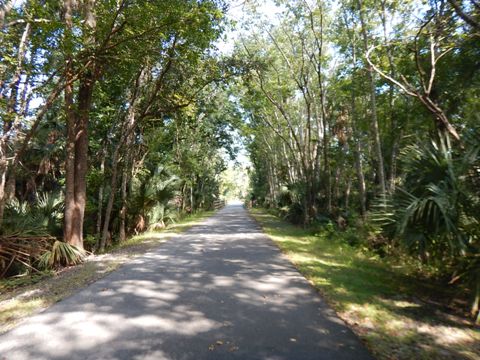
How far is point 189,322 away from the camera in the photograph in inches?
167

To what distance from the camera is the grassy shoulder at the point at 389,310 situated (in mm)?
3627

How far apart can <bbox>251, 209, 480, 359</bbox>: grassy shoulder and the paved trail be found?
11.1 inches

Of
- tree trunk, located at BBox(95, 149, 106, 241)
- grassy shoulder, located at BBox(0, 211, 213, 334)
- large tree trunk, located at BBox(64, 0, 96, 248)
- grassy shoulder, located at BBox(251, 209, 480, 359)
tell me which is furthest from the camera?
tree trunk, located at BBox(95, 149, 106, 241)

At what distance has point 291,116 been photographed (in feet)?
70.8

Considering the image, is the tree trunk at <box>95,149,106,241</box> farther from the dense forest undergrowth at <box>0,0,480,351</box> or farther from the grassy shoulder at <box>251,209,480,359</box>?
the grassy shoulder at <box>251,209,480,359</box>

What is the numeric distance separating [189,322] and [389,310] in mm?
2848

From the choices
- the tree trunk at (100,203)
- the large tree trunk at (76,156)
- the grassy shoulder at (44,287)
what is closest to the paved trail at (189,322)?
the grassy shoulder at (44,287)

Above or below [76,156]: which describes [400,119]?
above

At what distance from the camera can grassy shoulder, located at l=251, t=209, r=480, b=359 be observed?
11.9 feet

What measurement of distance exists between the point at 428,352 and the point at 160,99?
11.7m

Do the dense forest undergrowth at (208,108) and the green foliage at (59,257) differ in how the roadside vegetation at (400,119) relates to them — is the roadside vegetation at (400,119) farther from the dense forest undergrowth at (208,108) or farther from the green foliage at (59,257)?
the green foliage at (59,257)

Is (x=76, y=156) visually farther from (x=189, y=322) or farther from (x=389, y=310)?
(x=389, y=310)

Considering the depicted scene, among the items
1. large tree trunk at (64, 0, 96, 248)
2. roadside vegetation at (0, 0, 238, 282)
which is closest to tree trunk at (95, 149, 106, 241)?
roadside vegetation at (0, 0, 238, 282)

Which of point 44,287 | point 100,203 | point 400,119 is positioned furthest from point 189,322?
point 400,119
